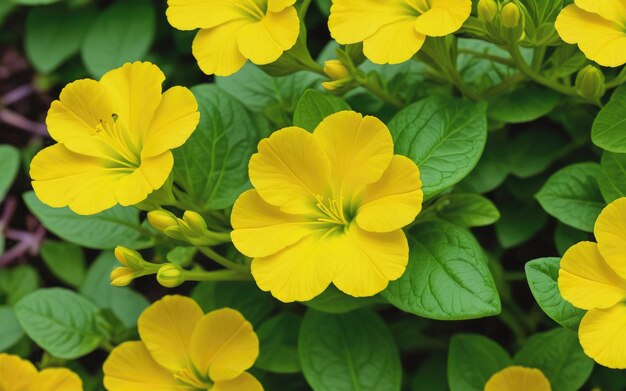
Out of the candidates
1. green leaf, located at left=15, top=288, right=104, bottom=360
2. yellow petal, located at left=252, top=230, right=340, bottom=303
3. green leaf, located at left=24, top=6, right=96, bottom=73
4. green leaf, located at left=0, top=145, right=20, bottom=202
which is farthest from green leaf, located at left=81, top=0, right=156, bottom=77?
yellow petal, located at left=252, top=230, right=340, bottom=303

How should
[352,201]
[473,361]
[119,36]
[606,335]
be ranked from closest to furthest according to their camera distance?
1. [606,335]
2. [352,201]
3. [473,361]
4. [119,36]

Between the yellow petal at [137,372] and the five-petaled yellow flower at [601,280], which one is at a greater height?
the five-petaled yellow flower at [601,280]

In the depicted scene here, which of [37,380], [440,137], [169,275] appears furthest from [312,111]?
[37,380]

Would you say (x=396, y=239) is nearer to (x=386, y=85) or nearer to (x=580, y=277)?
(x=580, y=277)

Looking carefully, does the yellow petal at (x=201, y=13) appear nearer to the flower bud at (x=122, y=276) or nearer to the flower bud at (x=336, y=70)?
the flower bud at (x=336, y=70)

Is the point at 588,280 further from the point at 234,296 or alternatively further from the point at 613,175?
the point at 234,296

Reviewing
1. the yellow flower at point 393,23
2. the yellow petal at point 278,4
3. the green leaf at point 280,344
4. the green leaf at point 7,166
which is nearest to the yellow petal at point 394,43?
the yellow flower at point 393,23

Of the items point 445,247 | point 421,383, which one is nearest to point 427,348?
point 421,383
